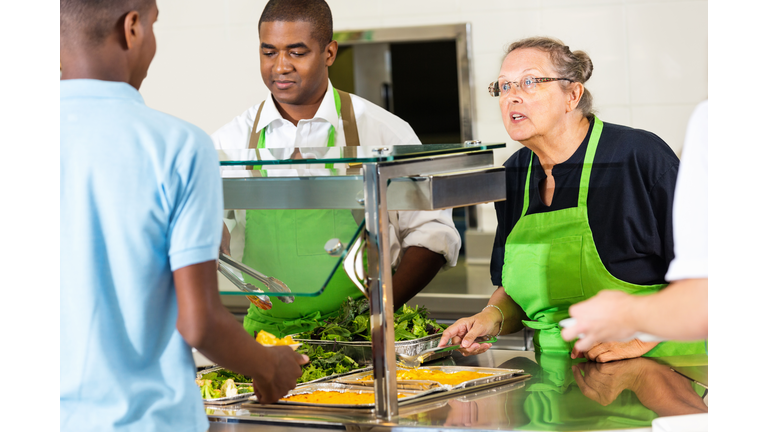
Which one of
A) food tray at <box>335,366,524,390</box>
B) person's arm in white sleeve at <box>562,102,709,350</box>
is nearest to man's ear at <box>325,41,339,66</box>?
food tray at <box>335,366,524,390</box>

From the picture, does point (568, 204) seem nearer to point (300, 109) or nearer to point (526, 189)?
point (526, 189)

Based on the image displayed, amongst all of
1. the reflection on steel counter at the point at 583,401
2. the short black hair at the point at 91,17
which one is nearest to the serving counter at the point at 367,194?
the reflection on steel counter at the point at 583,401

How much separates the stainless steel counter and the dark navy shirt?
30 cm

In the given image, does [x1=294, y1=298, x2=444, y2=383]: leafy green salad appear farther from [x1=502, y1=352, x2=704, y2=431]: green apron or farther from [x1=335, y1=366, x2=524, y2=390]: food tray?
[x1=502, y1=352, x2=704, y2=431]: green apron

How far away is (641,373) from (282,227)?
73cm

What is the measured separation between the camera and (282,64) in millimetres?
1897

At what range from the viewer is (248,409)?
1.27 meters

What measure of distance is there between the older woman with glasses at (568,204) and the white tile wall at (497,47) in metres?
1.12

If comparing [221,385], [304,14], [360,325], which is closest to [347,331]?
[360,325]

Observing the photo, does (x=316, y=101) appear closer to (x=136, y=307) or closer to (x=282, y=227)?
(x=282, y=227)

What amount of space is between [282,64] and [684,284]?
130cm

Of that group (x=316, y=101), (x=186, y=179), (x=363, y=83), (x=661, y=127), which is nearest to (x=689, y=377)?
(x=186, y=179)

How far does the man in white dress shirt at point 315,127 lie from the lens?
5.73 ft

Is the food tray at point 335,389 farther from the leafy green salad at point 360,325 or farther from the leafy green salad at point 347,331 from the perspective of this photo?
the leafy green salad at point 360,325
